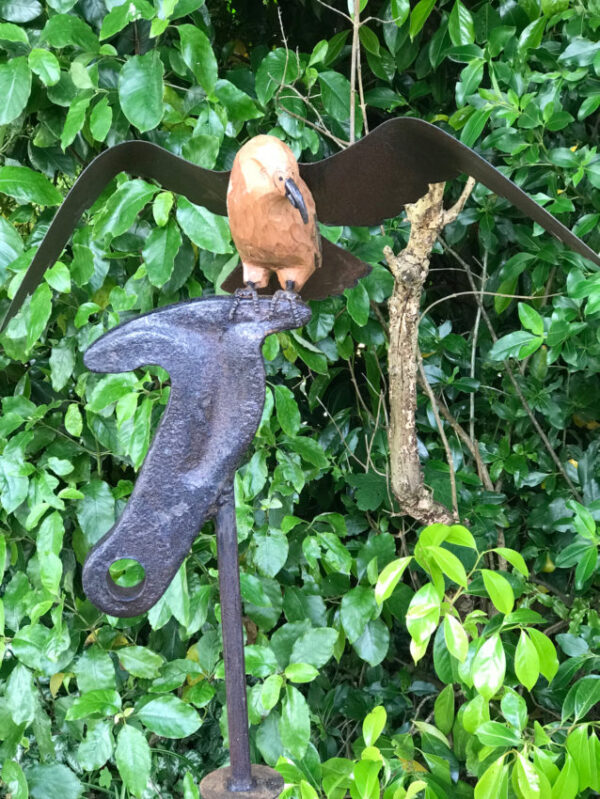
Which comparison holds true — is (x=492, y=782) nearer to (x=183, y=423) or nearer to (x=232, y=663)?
(x=232, y=663)

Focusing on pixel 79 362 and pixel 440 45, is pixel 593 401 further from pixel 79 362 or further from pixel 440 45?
pixel 79 362

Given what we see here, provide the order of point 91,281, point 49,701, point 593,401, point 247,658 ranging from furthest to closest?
point 49,701, point 593,401, point 91,281, point 247,658

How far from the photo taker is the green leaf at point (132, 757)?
87 cm

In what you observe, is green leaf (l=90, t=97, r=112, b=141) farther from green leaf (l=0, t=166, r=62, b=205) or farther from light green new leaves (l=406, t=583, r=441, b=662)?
light green new leaves (l=406, t=583, r=441, b=662)

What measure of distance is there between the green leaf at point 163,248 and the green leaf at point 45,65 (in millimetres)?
198

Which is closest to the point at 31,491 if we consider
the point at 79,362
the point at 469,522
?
the point at 79,362

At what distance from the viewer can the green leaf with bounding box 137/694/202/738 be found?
875 mm

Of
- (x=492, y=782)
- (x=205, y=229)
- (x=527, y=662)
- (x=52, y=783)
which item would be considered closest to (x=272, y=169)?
(x=205, y=229)

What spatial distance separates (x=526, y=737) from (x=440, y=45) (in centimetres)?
88

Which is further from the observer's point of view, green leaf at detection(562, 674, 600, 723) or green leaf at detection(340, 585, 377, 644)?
green leaf at detection(340, 585, 377, 644)

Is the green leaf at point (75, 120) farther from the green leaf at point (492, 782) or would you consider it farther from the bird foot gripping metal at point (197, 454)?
the green leaf at point (492, 782)

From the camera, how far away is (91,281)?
982mm

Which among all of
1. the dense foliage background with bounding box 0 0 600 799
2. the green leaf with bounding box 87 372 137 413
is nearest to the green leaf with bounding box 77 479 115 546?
the dense foliage background with bounding box 0 0 600 799

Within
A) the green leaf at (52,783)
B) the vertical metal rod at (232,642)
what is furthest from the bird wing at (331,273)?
the green leaf at (52,783)
